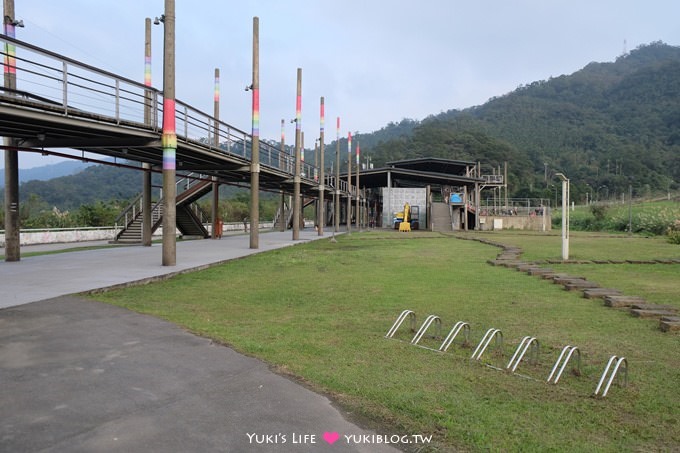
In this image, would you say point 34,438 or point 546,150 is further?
point 546,150

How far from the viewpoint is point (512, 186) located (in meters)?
97.6

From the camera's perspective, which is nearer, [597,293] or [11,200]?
[597,293]

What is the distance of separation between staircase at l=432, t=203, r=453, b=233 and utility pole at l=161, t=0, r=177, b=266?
45.1 m

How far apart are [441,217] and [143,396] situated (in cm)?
5639

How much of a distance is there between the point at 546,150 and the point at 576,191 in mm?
23940

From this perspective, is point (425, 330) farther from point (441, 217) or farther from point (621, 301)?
point (441, 217)

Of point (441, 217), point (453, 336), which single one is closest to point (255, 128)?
point (453, 336)

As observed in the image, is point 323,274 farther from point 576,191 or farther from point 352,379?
point 576,191

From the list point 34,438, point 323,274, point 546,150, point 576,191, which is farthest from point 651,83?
point 34,438

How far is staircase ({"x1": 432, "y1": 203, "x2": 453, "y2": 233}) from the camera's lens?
57841 millimetres

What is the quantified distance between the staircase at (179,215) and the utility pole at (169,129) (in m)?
13.2

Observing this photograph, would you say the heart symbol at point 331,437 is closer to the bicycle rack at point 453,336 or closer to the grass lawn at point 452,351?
the grass lawn at point 452,351

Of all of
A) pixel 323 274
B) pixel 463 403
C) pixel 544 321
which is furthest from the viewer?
pixel 323 274

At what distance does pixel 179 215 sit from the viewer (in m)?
32.0
